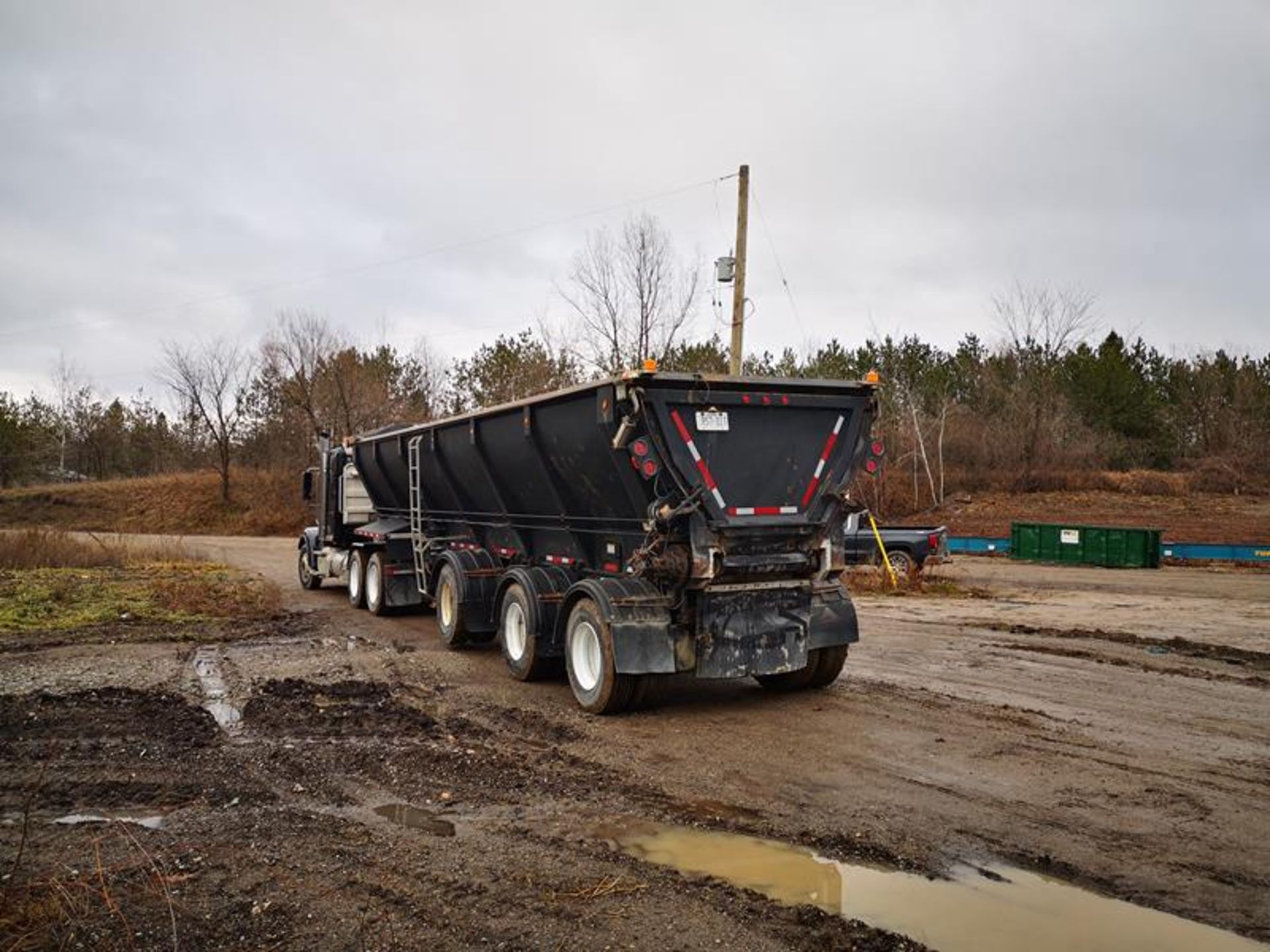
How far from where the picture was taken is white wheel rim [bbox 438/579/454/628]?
11.4m

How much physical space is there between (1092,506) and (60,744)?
3814 cm

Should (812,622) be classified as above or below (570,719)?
above

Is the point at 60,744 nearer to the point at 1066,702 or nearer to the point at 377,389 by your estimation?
the point at 1066,702

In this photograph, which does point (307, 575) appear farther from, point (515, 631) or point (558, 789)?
point (558, 789)

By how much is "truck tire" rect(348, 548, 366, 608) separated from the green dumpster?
1987 cm

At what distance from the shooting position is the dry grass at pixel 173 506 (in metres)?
44.4

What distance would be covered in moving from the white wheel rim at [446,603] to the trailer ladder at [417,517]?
144 centimetres

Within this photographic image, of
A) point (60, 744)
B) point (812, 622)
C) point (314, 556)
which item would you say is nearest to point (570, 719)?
point (812, 622)

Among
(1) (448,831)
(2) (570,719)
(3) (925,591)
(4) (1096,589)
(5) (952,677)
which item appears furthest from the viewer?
(4) (1096,589)

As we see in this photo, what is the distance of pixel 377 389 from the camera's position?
48281 mm

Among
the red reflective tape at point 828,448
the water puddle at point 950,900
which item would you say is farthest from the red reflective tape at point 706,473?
the water puddle at point 950,900

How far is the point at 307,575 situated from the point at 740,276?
35.9ft

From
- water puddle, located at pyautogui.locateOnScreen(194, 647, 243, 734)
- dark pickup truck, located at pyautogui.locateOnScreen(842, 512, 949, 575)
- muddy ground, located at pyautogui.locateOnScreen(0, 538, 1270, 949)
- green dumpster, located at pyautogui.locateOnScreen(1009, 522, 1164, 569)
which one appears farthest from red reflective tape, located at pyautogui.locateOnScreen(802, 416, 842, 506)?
green dumpster, located at pyautogui.locateOnScreen(1009, 522, 1164, 569)

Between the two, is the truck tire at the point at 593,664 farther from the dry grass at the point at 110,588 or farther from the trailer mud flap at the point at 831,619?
the dry grass at the point at 110,588
